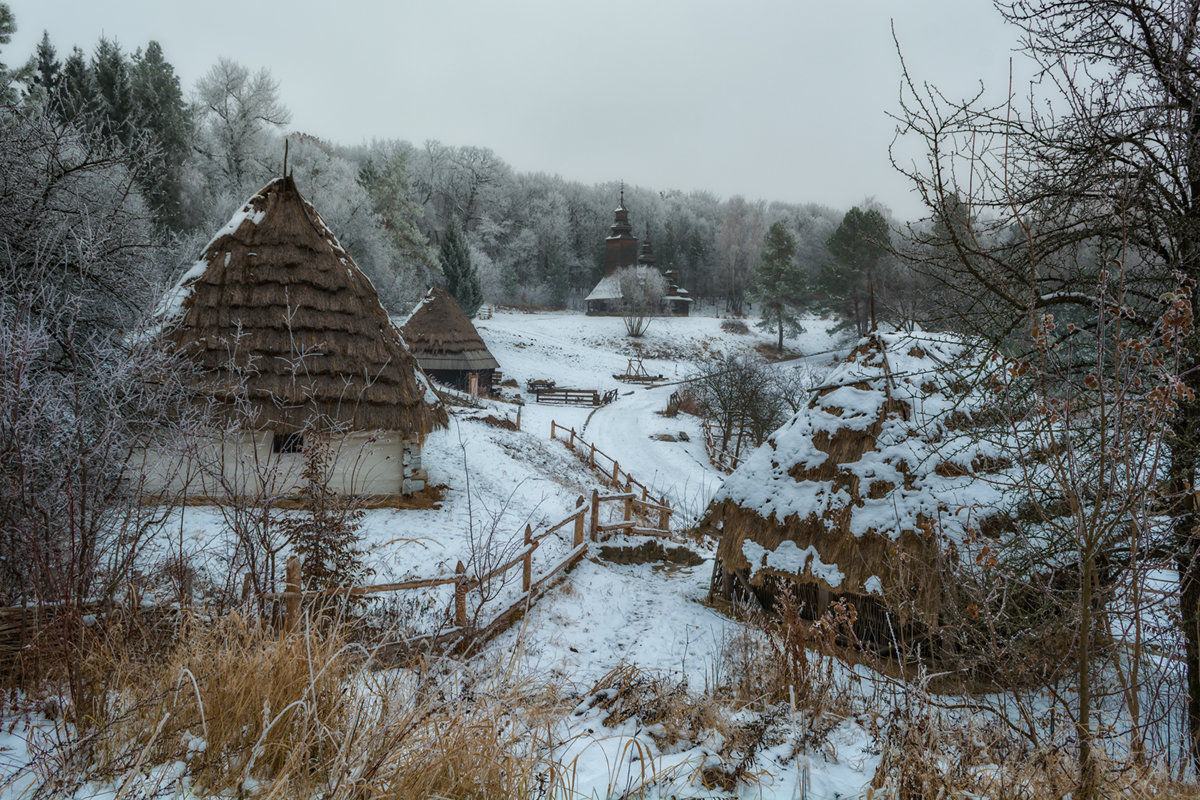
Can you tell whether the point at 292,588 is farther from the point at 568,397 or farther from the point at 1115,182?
the point at 568,397

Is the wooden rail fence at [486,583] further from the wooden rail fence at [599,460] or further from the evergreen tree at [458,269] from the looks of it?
the evergreen tree at [458,269]

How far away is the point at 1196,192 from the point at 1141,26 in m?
1.39

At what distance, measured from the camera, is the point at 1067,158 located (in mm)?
5082

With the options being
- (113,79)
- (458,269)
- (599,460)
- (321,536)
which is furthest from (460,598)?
(458,269)

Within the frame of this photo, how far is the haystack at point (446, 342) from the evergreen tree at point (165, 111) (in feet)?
36.2

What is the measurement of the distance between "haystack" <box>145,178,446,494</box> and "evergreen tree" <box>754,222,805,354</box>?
38.8 metres

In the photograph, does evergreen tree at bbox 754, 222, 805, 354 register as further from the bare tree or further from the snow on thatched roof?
the bare tree

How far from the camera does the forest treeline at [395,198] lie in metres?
24.0

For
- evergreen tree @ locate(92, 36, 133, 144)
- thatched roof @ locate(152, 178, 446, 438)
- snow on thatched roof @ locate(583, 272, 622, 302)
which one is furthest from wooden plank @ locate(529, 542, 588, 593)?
snow on thatched roof @ locate(583, 272, 622, 302)

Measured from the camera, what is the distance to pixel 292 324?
10.5 meters

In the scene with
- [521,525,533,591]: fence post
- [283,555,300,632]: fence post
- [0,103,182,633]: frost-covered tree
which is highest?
[0,103,182,633]: frost-covered tree

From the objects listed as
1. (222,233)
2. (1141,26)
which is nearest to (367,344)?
(222,233)

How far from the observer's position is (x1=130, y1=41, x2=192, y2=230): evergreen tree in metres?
26.3

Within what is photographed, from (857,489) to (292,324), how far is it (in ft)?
31.2
